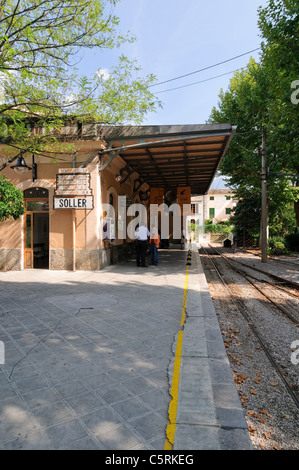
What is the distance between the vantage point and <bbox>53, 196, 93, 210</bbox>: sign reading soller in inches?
410

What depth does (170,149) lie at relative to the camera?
12.1m

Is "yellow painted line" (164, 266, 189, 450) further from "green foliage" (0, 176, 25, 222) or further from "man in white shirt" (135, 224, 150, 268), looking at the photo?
"man in white shirt" (135, 224, 150, 268)

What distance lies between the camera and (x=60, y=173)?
1052 centimetres

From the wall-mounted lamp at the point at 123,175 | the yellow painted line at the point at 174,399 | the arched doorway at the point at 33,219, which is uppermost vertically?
the wall-mounted lamp at the point at 123,175

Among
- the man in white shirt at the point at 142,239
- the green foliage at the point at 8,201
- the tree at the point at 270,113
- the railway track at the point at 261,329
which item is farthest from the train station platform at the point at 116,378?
the tree at the point at 270,113

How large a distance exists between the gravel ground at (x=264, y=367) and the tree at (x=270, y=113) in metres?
6.61

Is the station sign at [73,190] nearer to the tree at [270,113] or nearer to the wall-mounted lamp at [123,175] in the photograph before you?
the wall-mounted lamp at [123,175]

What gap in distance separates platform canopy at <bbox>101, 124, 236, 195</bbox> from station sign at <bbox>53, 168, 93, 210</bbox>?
110 centimetres

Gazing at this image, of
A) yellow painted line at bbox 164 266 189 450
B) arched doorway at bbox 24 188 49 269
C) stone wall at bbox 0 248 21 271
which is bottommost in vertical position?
yellow painted line at bbox 164 266 189 450

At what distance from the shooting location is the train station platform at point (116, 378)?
207cm

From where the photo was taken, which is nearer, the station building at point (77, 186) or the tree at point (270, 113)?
the tree at point (270, 113)

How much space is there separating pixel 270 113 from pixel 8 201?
505 inches

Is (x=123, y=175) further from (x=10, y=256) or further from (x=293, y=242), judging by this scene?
(x=293, y=242)

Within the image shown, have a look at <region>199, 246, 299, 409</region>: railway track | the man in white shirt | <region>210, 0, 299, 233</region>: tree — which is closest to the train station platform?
<region>199, 246, 299, 409</region>: railway track
